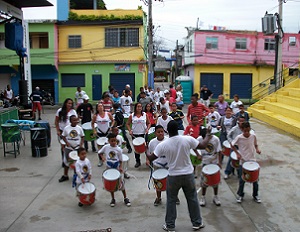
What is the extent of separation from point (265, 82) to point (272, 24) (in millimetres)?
8314

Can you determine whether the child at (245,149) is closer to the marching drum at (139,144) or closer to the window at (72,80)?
the marching drum at (139,144)

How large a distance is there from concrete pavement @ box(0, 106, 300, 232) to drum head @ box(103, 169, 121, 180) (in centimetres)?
61

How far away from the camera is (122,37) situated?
27.6 m

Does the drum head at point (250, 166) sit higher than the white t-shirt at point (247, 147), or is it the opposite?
the white t-shirt at point (247, 147)

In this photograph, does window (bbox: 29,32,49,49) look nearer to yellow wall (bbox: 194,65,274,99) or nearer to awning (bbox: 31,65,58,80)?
awning (bbox: 31,65,58,80)

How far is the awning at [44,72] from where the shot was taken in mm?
27919

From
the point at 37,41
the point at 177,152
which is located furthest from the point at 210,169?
the point at 37,41

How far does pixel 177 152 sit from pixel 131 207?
1926mm

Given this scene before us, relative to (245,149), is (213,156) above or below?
below

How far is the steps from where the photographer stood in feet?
48.5

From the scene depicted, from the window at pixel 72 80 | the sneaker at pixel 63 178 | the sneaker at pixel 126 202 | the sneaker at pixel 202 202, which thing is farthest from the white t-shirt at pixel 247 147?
the window at pixel 72 80

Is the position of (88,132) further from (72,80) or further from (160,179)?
(72,80)

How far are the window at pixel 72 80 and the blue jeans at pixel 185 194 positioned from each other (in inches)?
945

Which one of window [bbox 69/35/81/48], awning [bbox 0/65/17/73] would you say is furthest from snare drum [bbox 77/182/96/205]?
awning [bbox 0/65/17/73]
